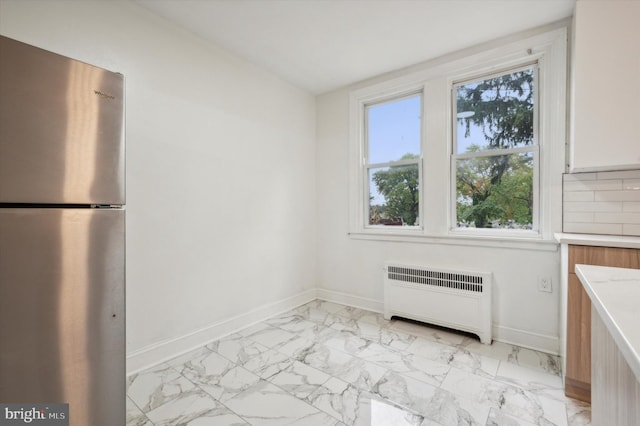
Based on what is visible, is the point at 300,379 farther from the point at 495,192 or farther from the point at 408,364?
the point at 495,192

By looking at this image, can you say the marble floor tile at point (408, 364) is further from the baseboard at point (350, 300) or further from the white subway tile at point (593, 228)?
the white subway tile at point (593, 228)

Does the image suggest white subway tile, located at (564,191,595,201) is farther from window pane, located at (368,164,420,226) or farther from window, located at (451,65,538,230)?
window pane, located at (368,164,420,226)

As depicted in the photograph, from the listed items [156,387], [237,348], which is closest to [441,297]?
[237,348]

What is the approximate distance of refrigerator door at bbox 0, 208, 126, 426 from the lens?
92 cm

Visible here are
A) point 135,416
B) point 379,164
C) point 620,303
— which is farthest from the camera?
point 379,164

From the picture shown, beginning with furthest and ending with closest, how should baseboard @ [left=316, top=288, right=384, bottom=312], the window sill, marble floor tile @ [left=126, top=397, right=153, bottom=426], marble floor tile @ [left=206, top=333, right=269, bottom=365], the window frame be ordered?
baseboard @ [left=316, top=288, right=384, bottom=312] → the window frame → the window sill → marble floor tile @ [left=206, top=333, right=269, bottom=365] → marble floor tile @ [left=126, top=397, right=153, bottom=426]

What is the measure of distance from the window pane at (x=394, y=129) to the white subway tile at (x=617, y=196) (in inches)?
56.5

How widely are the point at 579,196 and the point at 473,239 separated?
2.63ft

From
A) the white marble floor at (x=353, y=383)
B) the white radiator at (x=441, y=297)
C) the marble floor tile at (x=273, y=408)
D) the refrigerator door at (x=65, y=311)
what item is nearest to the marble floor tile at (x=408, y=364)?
the white marble floor at (x=353, y=383)

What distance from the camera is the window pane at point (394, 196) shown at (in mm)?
3062

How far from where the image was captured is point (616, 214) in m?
2.03

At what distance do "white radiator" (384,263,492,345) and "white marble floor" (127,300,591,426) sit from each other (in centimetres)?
14

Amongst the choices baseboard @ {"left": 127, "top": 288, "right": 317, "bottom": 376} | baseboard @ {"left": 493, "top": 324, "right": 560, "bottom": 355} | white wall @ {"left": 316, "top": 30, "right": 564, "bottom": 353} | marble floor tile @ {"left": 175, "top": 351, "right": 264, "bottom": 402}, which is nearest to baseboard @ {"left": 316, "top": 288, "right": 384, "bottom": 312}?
white wall @ {"left": 316, "top": 30, "right": 564, "bottom": 353}

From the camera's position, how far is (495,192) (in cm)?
260
